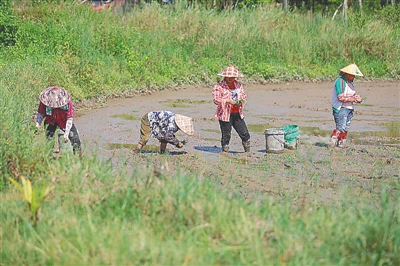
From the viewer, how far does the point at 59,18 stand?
70.3 ft

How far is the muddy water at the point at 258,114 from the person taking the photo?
1312 cm

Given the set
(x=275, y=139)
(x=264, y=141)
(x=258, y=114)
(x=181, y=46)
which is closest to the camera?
(x=275, y=139)

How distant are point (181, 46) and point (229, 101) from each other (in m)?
10.8

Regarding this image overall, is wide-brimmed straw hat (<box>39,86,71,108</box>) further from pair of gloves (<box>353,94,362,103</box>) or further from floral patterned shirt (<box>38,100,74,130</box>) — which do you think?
pair of gloves (<box>353,94,362,103</box>)

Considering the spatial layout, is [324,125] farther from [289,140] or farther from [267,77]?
[267,77]

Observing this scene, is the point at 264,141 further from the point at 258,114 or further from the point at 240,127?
the point at 258,114

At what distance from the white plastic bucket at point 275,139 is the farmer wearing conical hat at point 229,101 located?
0.35 m

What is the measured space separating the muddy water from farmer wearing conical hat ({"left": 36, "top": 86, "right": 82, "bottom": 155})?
0.49 metres

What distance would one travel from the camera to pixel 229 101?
37.8 feet

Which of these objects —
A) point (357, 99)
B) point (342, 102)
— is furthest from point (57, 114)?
point (357, 99)

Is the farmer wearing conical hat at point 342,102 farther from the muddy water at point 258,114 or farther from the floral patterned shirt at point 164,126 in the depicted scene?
the floral patterned shirt at point 164,126

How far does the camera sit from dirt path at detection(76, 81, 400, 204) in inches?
390

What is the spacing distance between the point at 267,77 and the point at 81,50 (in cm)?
556

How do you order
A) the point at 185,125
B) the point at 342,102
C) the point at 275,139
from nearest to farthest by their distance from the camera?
1. the point at 185,125
2. the point at 275,139
3. the point at 342,102
